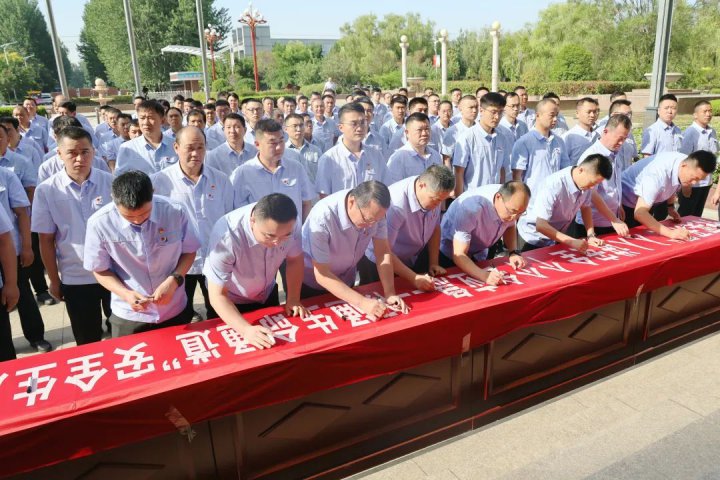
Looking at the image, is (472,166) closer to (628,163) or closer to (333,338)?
(628,163)

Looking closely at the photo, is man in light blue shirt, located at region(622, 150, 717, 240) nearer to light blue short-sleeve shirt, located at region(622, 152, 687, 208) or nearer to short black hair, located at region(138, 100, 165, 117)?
light blue short-sleeve shirt, located at region(622, 152, 687, 208)

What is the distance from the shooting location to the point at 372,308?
2518 mm

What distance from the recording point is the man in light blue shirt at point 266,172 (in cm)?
382

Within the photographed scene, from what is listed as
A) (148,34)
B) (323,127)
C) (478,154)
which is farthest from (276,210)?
(148,34)

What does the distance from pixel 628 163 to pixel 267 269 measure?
4.32 metres

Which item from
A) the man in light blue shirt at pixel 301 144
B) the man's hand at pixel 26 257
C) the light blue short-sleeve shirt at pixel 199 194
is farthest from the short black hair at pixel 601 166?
the man's hand at pixel 26 257

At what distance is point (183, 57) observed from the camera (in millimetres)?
41375

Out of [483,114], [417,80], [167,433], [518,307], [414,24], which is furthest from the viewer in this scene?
[414,24]

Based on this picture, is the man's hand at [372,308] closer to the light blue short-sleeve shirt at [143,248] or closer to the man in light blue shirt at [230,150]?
the light blue short-sleeve shirt at [143,248]

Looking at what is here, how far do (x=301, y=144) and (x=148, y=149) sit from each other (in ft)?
5.79

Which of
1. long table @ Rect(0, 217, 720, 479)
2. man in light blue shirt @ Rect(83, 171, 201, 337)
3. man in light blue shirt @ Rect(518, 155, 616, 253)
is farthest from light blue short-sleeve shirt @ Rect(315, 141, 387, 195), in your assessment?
man in light blue shirt @ Rect(83, 171, 201, 337)

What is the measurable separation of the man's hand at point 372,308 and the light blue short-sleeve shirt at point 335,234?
354mm

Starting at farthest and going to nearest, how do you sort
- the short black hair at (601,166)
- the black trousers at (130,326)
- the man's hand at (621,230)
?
the man's hand at (621,230) → the short black hair at (601,166) → the black trousers at (130,326)

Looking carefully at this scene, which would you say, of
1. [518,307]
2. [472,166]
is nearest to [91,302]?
[518,307]
